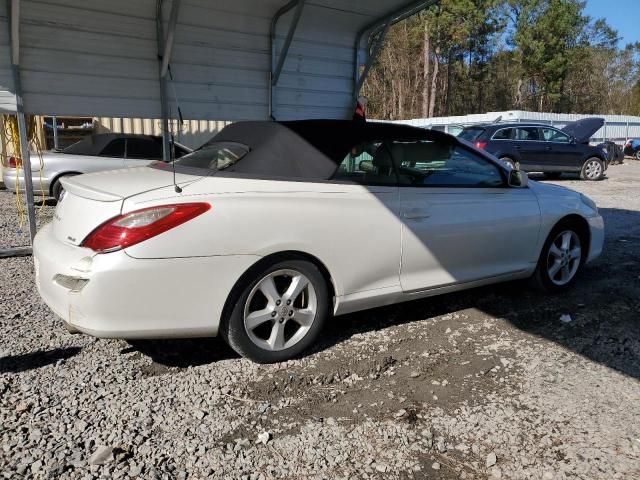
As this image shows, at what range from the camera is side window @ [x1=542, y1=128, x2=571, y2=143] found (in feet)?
52.5

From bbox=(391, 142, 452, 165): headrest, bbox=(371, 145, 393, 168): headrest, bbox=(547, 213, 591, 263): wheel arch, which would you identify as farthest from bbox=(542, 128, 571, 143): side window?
bbox=(371, 145, 393, 168): headrest

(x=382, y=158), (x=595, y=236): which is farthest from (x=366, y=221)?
(x=595, y=236)

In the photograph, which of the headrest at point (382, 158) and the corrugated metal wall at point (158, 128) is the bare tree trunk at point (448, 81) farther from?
the headrest at point (382, 158)

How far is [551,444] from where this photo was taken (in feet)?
8.54

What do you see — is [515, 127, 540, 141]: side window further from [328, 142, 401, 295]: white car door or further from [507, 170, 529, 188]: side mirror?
[328, 142, 401, 295]: white car door

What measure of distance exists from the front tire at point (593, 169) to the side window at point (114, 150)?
13601mm

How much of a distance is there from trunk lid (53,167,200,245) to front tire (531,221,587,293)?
317 centimetres

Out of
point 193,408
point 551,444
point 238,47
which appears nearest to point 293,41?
point 238,47

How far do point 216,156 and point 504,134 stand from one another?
43.3ft

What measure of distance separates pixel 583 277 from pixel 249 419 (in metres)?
4.09

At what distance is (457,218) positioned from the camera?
157 inches

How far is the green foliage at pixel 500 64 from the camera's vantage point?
118ft

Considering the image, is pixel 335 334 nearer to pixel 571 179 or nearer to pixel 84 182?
pixel 84 182

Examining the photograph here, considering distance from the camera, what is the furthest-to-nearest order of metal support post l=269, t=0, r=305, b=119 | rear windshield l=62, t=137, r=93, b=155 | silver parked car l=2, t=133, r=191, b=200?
1. rear windshield l=62, t=137, r=93, b=155
2. silver parked car l=2, t=133, r=191, b=200
3. metal support post l=269, t=0, r=305, b=119
